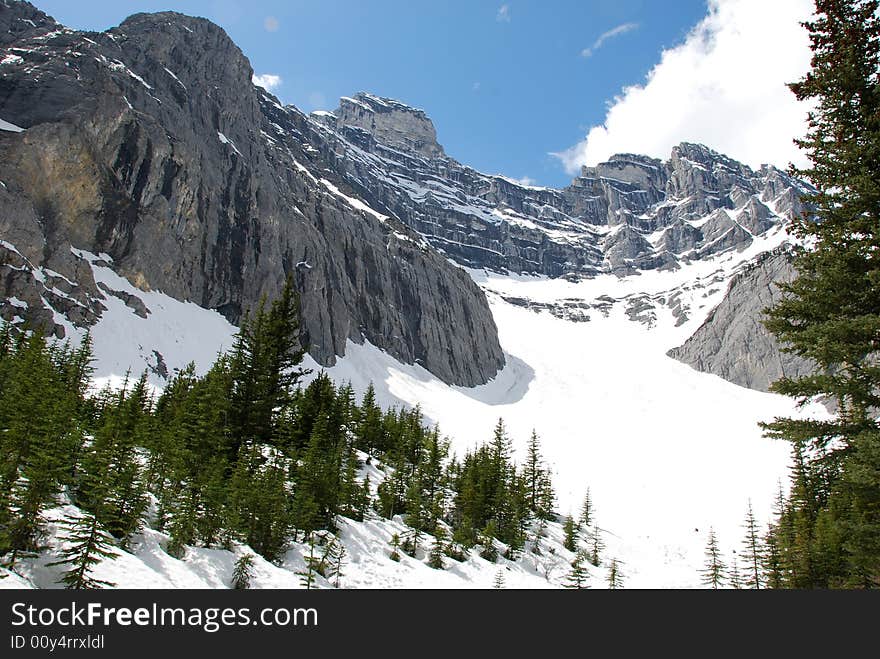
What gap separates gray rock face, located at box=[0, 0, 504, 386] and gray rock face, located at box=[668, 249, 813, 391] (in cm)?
6954

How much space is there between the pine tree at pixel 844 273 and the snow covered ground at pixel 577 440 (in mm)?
13406

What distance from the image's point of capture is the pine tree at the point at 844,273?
420 inches

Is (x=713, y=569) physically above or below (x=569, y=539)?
below

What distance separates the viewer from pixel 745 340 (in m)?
147

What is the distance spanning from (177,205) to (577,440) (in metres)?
74.7

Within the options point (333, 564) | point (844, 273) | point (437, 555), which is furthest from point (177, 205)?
point (844, 273)

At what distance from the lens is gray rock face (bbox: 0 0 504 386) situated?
6109cm

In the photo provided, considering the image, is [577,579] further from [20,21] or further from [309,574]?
[20,21]

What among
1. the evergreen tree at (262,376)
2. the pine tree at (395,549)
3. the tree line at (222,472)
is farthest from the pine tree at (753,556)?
the evergreen tree at (262,376)

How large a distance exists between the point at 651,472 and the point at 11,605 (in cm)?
7655

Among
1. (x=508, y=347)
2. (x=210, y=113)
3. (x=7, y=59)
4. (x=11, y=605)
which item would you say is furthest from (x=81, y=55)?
(x=508, y=347)

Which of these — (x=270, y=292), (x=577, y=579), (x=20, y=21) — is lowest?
(x=577, y=579)

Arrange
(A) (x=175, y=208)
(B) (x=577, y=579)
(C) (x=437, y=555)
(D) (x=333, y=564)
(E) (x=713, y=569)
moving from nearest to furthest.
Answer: (D) (x=333, y=564) → (C) (x=437, y=555) → (E) (x=713, y=569) → (B) (x=577, y=579) → (A) (x=175, y=208)

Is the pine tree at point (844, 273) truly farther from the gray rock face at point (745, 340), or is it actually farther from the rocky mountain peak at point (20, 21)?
the gray rock face at point (745, 340)
